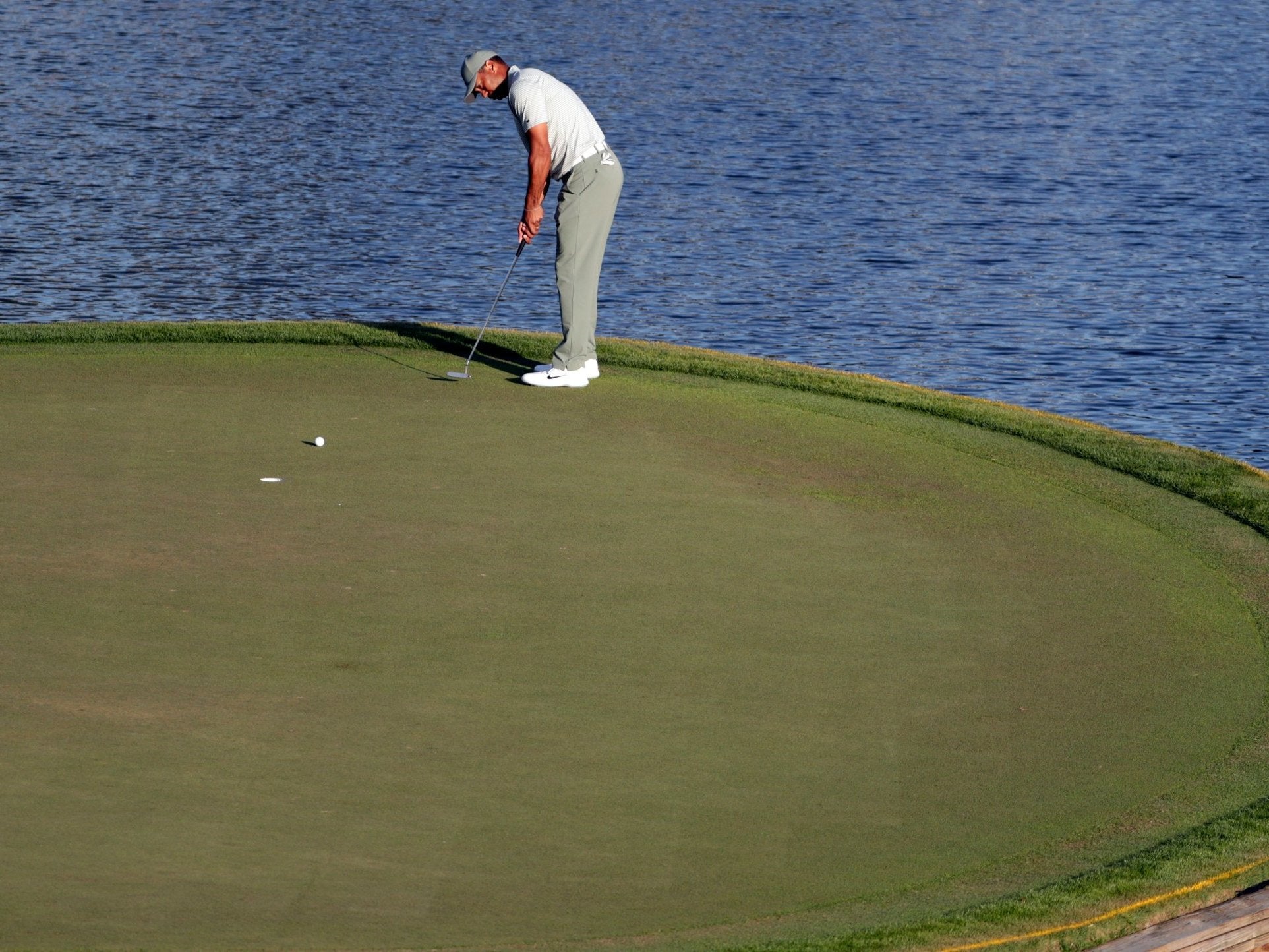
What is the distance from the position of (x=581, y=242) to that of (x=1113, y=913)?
18.7 ft

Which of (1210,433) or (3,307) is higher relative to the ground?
(1210,433)

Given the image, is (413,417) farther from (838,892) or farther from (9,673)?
(838,892)

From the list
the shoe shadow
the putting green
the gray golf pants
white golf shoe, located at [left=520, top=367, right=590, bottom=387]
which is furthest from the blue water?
the putting green

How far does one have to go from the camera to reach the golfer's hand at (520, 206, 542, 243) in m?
9.70

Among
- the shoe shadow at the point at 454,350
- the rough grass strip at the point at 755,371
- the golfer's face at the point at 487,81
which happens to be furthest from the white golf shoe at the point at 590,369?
the golfer's face at the point at 487,81

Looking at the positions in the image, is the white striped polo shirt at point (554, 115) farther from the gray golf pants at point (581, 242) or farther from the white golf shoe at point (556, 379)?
the white golf shoe at point (556, 379)

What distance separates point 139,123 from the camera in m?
27.6

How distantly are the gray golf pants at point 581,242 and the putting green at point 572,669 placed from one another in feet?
1.96

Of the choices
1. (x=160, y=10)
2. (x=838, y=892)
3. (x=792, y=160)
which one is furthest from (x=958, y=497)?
(x=160, y=10)

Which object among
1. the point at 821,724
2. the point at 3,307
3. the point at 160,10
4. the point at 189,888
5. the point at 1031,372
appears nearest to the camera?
the point at 189,888

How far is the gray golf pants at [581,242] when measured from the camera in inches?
394

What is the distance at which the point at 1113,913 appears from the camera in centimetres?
508

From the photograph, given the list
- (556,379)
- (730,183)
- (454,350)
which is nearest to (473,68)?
(556,379)

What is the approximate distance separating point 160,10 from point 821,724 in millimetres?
34694
